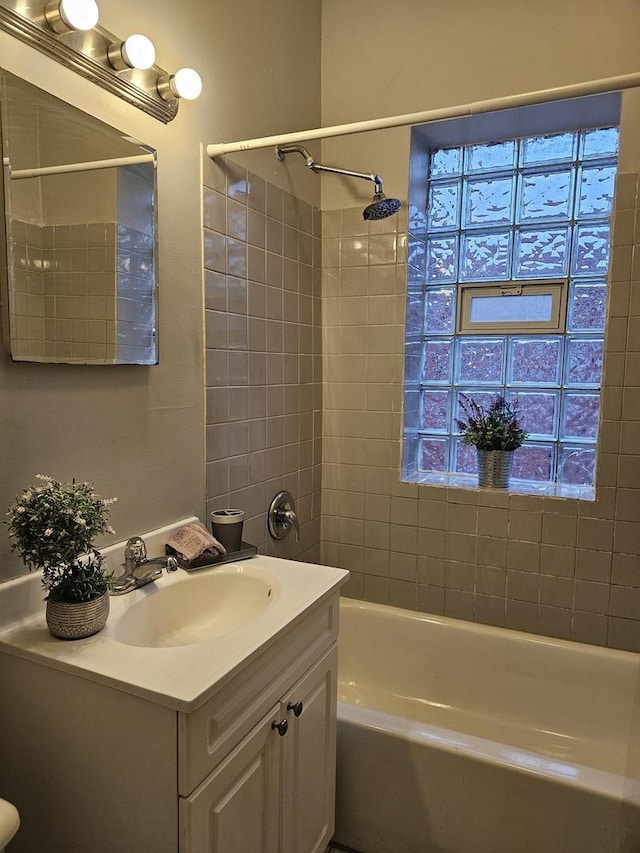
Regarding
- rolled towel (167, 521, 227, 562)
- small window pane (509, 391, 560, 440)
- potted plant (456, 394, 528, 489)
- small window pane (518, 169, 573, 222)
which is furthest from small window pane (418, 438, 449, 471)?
rolled towel (167, 521, 227, 562)

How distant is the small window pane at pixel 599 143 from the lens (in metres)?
2.11

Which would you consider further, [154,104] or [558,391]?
[558,391]

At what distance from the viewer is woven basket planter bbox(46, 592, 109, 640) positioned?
105 centimetres

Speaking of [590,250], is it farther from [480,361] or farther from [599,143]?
[480,361]

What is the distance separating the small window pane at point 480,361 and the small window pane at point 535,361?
0.15 feet

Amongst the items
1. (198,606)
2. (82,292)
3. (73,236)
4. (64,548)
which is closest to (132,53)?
(73,236)

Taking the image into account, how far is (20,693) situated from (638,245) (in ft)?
6.84

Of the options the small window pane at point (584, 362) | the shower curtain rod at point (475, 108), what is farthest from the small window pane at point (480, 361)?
the shower curtain rod at point (475, 108)

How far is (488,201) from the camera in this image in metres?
2.32

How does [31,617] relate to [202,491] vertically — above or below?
below

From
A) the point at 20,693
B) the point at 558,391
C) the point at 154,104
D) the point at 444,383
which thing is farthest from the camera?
the point at 444,383

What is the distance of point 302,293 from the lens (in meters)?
2.18

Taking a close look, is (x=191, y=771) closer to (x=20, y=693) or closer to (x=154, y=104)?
(x=20, y=693)

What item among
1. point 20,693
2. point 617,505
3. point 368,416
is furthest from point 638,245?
point 20,693
